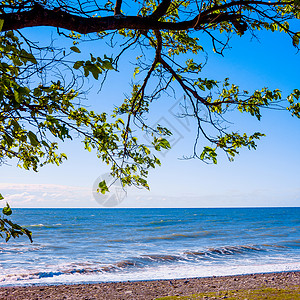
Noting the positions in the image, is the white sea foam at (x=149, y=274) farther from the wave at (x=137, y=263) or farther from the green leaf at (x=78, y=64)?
the green leaf at (x=78, y=64)

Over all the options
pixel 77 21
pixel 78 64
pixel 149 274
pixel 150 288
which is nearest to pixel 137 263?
pixel 149 274

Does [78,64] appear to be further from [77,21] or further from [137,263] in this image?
[137,263]

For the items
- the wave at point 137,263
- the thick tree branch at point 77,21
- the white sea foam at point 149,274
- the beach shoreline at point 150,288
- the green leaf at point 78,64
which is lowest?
the wave at point 137,263

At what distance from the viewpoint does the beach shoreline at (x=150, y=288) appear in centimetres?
1070

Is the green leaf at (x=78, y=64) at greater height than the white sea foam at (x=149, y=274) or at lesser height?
greater

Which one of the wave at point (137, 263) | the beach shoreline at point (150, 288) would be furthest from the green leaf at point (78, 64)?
the wave at point (137, 263)

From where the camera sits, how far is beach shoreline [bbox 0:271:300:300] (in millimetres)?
10703

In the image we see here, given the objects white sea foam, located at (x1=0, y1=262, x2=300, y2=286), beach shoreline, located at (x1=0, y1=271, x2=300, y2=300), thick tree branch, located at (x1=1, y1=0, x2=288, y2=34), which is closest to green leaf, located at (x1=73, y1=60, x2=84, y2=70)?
thick tree branch, located at (x1=1, y1=0, x2=288, y2=34)

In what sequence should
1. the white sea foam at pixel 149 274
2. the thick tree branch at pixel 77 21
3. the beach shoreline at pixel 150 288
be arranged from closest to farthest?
the thick tree branch at pixel 77 21
the beach shoreline at pixel 150 288
the white sea foam at pixel 149 274

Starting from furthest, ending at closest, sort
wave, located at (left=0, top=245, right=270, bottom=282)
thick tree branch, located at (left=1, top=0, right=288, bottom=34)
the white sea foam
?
wave, located at (left=0, top=245, right=270, bottom=282) → the white sea foam → thick tree branch, located at (left=1, top=0, right=288, bottom=34)

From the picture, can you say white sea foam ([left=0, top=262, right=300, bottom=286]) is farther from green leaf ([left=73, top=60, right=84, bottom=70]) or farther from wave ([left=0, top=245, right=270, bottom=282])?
green leaf ([left=73, top=60, right=84, bottom=70])

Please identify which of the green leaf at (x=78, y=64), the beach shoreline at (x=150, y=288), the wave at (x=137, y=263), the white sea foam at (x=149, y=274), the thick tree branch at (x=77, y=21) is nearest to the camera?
the green leaf at (x=78, y=64)

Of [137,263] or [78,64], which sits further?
[137,263]

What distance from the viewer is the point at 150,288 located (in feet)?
38.1
